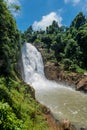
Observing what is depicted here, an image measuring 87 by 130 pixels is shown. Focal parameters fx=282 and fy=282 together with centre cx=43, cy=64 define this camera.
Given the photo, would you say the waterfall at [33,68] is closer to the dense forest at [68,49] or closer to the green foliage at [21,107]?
the dense forest at [68,49]

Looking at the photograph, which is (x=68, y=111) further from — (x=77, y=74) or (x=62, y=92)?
(x=77, y=74)

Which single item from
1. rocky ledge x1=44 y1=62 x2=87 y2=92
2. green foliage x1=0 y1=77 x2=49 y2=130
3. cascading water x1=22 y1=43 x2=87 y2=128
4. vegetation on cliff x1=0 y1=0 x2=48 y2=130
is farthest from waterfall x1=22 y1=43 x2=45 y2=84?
green foliage x1=0 y1=77 x2=49 y2=130

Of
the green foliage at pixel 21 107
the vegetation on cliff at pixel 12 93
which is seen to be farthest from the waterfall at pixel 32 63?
the green foliage at pixel 21 107

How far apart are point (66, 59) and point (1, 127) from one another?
36.6m

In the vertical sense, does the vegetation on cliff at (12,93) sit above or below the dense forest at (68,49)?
below

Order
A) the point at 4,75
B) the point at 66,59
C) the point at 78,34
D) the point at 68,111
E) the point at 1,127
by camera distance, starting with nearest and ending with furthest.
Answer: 1. the point at 1,127
2. the point at 4,75
3. the point at 68,111
4. the point at 66,59
5. the point at 78,34

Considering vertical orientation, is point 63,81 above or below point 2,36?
below

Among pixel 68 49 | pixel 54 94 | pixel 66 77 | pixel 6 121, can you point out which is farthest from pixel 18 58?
pixel 6 121

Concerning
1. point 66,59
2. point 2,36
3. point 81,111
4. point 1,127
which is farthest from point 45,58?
point 1,127

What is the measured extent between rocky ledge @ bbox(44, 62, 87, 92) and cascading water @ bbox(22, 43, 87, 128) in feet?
2.67

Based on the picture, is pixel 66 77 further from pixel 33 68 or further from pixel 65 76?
pixel 33 68

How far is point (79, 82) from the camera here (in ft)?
122

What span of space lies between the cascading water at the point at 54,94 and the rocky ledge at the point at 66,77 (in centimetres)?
81

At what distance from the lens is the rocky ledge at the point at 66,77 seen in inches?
1442
